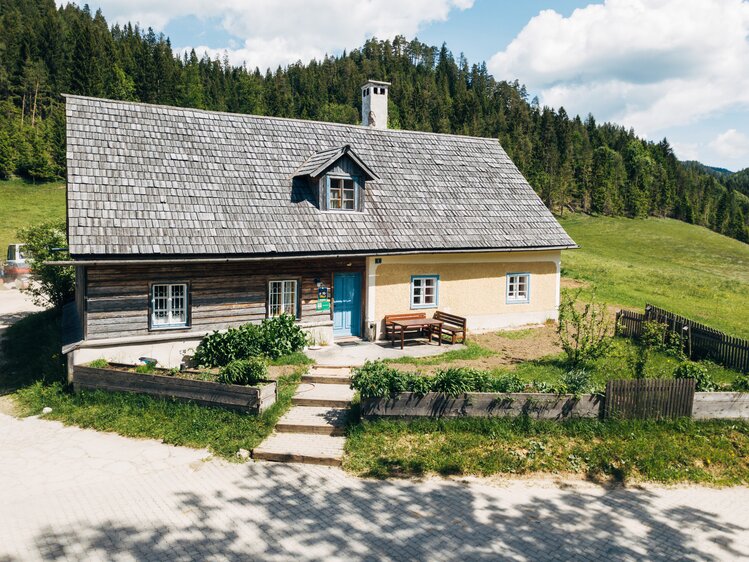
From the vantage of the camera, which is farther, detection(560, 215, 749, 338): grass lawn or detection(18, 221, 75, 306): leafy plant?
detection(560, 215, 749, 338): grass lawn

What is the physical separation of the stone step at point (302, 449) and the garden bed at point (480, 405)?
905 mm

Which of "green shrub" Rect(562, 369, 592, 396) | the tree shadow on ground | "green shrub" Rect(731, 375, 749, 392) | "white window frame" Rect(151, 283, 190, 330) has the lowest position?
the tree shadow on ground

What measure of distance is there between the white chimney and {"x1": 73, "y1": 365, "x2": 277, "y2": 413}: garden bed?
13.8 meters

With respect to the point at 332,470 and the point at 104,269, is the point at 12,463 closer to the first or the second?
the point at 104,269

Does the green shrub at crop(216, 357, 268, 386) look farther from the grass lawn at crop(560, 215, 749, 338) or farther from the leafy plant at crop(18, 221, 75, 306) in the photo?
the grass lawn at crop(560, 215, 749, 338)

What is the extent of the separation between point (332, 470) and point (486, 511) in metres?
2.83

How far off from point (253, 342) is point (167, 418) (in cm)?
364

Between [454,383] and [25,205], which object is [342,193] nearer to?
[454,383]

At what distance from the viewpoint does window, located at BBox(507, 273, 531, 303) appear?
20125mm

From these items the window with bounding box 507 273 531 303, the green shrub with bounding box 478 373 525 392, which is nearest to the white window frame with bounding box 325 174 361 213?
the window with bounding box 507 273 531 303

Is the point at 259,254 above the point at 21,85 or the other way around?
the other way around

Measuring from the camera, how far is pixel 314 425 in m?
11.2

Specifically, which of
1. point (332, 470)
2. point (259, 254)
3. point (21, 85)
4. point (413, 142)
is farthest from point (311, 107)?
point (332, 470)

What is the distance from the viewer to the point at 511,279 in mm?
20156
